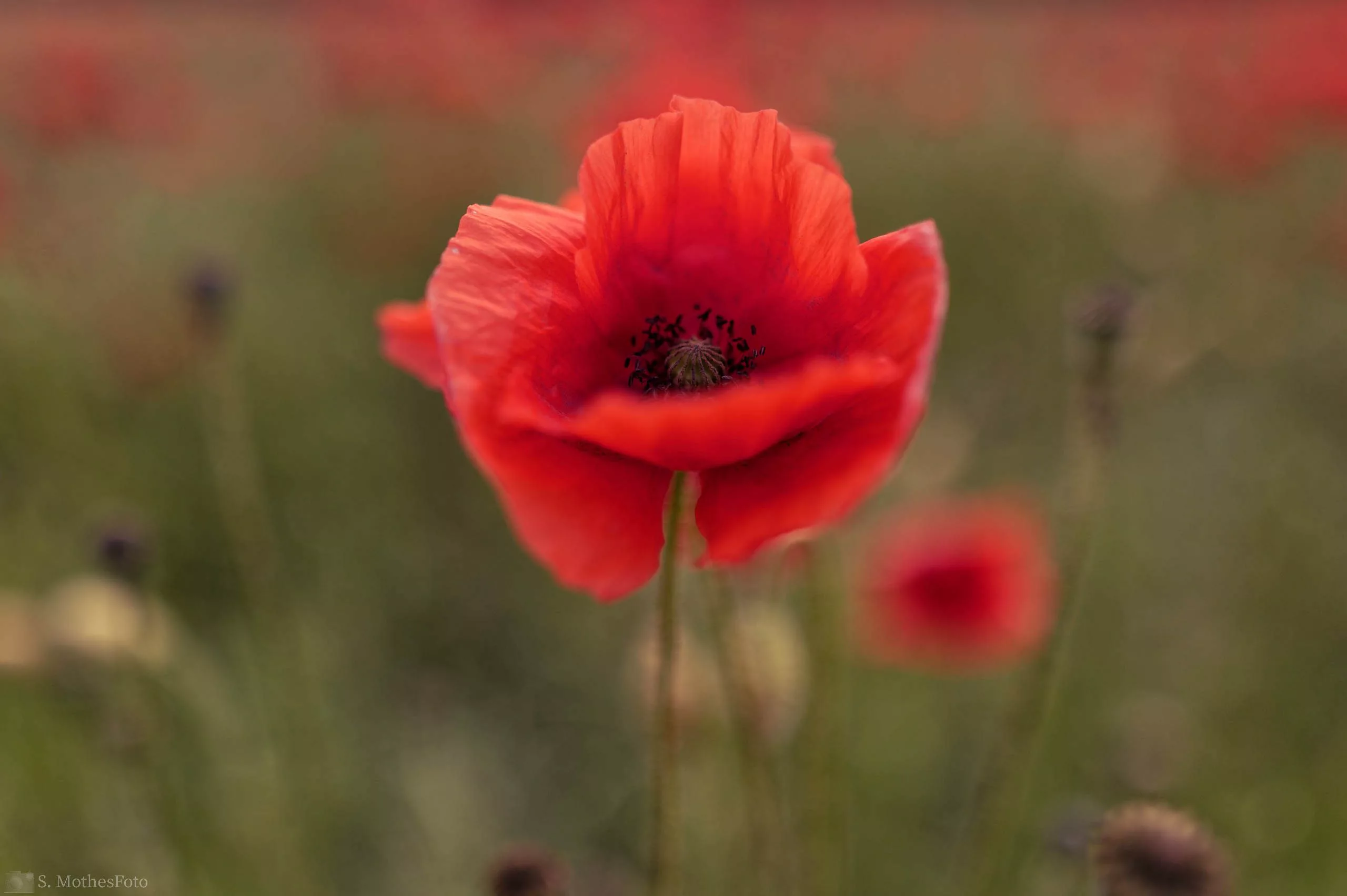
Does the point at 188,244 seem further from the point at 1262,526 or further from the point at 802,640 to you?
the point at 1262,526

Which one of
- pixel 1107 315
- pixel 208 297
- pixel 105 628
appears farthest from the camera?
pixel 105 628

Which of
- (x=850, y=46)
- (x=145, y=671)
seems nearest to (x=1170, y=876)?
(x=145, y=671)

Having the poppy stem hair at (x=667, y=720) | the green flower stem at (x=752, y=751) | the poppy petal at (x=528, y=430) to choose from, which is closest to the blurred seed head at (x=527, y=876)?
the poppy stem hair at (x=667, y=720)

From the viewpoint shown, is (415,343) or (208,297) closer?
(415,343)

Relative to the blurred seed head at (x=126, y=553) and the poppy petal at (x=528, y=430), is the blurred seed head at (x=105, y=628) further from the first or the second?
the poppy petal at (x=528, y=430)

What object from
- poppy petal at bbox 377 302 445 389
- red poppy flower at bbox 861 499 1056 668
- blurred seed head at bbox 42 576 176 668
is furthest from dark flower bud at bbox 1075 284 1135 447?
blurred seed head at bbox 42 576 176 668

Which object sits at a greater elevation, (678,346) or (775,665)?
(678,346)

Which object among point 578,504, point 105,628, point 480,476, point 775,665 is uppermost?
point 578,504

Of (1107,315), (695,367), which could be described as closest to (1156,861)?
(1107,315)

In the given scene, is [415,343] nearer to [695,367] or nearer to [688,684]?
[695,367]
